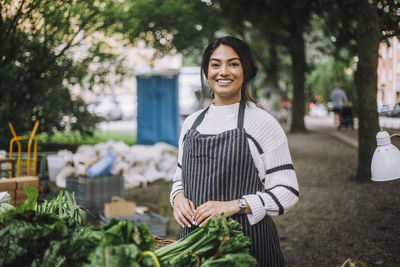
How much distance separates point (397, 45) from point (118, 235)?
2373mm

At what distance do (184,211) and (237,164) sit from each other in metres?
0.36

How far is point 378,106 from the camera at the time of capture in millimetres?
3518

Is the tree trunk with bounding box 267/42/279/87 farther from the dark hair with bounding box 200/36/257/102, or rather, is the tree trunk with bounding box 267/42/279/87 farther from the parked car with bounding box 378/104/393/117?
the dark hair with bounding box 200/36/257/102

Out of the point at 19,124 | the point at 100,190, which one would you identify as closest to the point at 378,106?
the point at 100,190

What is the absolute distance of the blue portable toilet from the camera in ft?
38.2

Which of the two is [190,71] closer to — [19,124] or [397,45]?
[19,124]

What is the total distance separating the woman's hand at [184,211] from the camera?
215 cm

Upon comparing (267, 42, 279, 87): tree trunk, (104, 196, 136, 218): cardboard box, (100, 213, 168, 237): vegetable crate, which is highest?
(267, 42, 279, 87): tree trunk

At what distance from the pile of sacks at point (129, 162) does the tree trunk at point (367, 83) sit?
428 cm

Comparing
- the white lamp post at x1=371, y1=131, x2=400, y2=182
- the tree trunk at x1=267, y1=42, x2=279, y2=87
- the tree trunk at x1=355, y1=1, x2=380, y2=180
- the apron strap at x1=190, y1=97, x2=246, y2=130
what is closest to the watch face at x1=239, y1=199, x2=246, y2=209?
the apron strap at x1=190, y1=97, x2=246, y2=130

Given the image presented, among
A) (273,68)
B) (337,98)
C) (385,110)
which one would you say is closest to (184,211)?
(385,110)

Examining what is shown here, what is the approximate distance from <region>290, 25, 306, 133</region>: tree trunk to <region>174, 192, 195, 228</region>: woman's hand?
11.7 metres

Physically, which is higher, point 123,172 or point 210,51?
point 210,51

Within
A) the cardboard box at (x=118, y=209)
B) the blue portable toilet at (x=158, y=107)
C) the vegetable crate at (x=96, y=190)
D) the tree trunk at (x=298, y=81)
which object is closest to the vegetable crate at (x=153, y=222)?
the cardboard box at (x=118, y=209)
